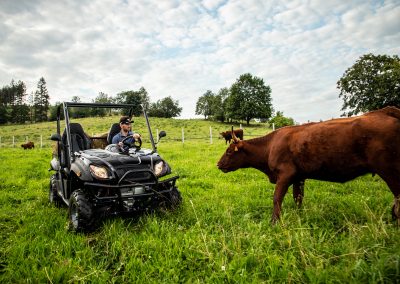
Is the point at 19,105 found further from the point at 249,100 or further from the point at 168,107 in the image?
the point at 249,100

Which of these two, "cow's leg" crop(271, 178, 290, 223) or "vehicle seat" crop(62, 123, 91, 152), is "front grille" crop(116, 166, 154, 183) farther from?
"cow's leg" crop(271, 178, 290, 223)

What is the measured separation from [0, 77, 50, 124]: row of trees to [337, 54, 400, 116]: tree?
95.3 meters

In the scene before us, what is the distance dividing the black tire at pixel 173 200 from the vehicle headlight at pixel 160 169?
383 mm

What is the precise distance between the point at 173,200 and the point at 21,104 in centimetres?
12655

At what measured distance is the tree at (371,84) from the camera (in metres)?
37.5

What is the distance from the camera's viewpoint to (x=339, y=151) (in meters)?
4.72

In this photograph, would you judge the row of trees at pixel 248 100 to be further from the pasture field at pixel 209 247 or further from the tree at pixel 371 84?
the pasture field at pixel 209 247

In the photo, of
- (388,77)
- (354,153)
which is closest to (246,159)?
(354,153)

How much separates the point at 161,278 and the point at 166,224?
4.67 feet

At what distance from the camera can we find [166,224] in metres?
4.72

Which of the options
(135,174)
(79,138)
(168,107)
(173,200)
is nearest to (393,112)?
(173,200)

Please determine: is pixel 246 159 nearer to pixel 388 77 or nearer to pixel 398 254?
pixel 398 254

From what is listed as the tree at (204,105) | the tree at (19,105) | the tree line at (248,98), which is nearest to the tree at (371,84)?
the tree line at (248,98)

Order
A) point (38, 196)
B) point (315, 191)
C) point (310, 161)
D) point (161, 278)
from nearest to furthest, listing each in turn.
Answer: point (161, 278)
point (310, 161)
point (315, 191)
point (38, 196)
